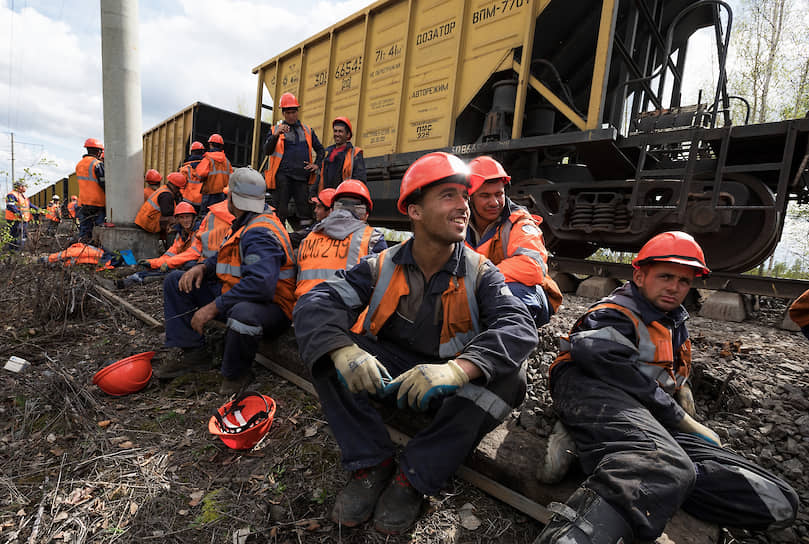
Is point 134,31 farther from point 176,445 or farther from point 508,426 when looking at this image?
point 508,426

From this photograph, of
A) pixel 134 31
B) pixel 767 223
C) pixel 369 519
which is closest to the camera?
pixel 369 519

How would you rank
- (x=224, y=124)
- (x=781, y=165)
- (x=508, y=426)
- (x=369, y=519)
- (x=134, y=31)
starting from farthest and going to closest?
(x=224, y=124), (x=134, y=31), (x=781, y=165), (x=508, y=426), (x=369, y=519)

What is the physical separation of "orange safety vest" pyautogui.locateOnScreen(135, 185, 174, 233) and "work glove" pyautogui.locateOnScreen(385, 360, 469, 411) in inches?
286

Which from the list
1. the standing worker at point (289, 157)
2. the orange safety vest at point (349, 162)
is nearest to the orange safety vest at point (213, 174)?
→ the standing worker at point (289, 157)

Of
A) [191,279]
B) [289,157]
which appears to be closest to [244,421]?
[191,279]

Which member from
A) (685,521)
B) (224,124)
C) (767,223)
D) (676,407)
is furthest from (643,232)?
(224,124)

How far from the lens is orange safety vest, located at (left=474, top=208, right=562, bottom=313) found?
2.34 meters

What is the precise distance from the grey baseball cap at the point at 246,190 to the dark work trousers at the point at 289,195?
342 centimetres

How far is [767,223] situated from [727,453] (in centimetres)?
345

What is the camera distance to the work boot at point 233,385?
2764mm

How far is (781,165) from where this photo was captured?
11.9 feet

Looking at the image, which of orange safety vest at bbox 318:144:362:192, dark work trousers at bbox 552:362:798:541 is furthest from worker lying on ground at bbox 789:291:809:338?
orange safety vest at bbox 318:144:362:192

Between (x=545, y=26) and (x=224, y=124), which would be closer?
(x=545, y=26)

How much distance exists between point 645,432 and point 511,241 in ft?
4.55
